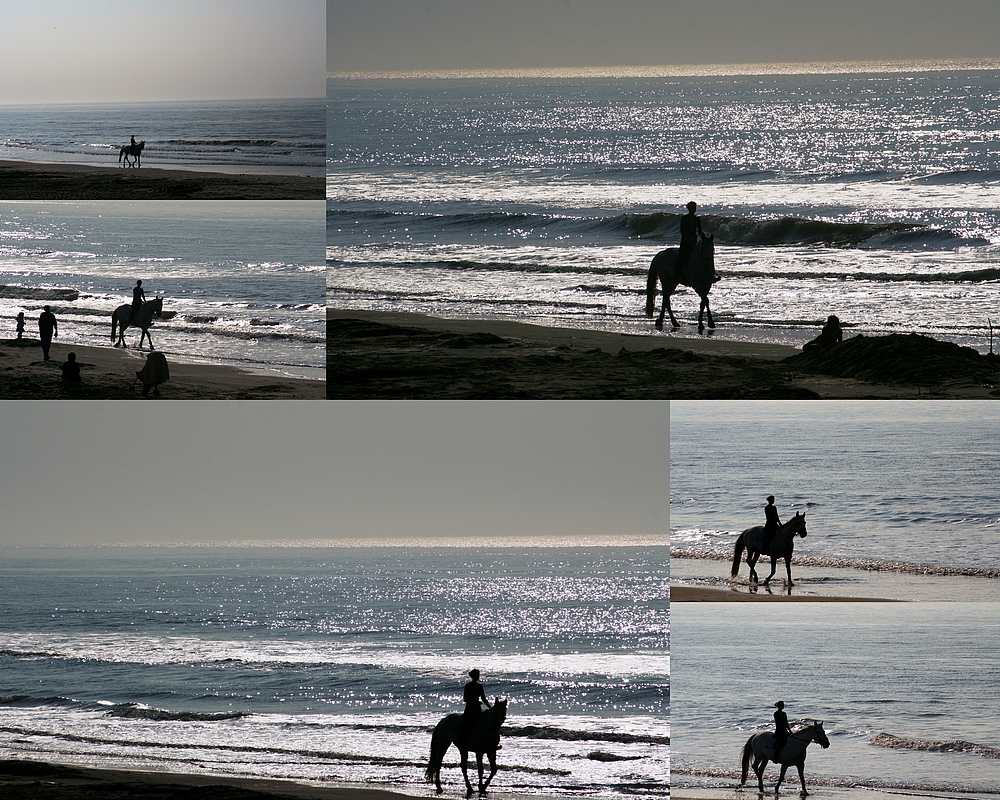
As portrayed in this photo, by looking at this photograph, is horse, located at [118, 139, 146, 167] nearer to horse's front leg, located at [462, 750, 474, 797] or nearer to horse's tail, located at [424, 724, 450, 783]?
horse's tail, located at [424, 724, 450, 783]

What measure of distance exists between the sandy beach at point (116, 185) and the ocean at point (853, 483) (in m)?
5.90

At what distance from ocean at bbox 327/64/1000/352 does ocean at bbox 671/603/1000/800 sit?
333cm

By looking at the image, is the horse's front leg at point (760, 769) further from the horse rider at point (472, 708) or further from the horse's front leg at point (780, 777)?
the horse rider at point (472, 708)

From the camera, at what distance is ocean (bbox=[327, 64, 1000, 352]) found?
51.2 feet

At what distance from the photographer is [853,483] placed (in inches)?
587

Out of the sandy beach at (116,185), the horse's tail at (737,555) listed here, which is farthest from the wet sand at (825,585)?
the sandy beach at (116,185)

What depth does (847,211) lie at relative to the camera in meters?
23.8

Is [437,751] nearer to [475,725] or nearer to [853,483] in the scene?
[475,725]

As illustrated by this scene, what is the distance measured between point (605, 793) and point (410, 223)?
16464mm

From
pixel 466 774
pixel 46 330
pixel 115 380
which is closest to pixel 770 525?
pixel 466 774

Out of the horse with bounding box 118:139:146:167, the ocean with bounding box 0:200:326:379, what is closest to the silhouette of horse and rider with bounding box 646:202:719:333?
the ocean with bounding box 0:200:326:379

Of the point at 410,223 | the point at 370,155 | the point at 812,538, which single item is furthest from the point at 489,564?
the point at 812,538

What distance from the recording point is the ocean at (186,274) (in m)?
16.0

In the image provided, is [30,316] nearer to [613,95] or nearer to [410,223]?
[410,223]
